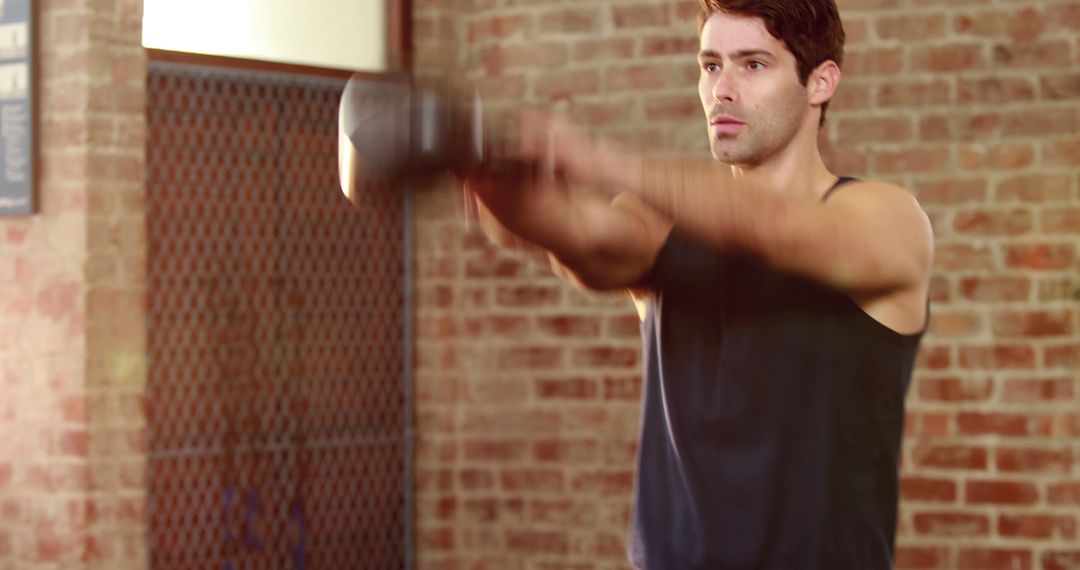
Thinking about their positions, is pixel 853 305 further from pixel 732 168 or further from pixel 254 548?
pixel 254 548

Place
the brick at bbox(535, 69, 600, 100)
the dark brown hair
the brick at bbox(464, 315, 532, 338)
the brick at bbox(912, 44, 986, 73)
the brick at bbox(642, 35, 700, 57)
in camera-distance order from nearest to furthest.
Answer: the dark brown hair
the brick at bbox(912, 44, 986, 73)
the brick at bbox(642, 35, 700, 57)
the brick at bbox(535, 69, 600, 100)
the brick at bbox(464, 315, 532, 338)

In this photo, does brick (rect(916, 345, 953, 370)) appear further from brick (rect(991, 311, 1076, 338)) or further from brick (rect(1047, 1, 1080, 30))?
brick (rect(1047, 1, 1080, 30))

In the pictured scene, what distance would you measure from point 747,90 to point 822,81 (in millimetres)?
143

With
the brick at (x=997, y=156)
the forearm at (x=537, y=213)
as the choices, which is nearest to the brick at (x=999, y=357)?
the brick at (x=997, y=156)

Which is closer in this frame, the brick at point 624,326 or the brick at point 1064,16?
the brick at point 1064,16

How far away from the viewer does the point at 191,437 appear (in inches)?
166

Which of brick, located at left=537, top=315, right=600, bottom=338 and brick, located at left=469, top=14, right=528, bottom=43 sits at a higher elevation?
brick, located at left=469, top=14, right=528, bottom=43

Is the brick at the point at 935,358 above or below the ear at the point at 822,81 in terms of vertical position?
below

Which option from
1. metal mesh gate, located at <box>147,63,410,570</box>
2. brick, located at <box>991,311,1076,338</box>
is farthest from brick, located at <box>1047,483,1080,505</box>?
metal mesh gate, located at <box>147,63,410,570</box>

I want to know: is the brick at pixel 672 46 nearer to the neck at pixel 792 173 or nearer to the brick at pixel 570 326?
the brick at pixel 570 326

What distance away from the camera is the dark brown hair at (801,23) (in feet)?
6.20

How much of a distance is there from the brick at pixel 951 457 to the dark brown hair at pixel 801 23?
220 cm

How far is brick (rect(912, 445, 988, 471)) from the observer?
389 cm

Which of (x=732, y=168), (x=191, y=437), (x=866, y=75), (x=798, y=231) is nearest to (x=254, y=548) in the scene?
(x=191, y=437)
